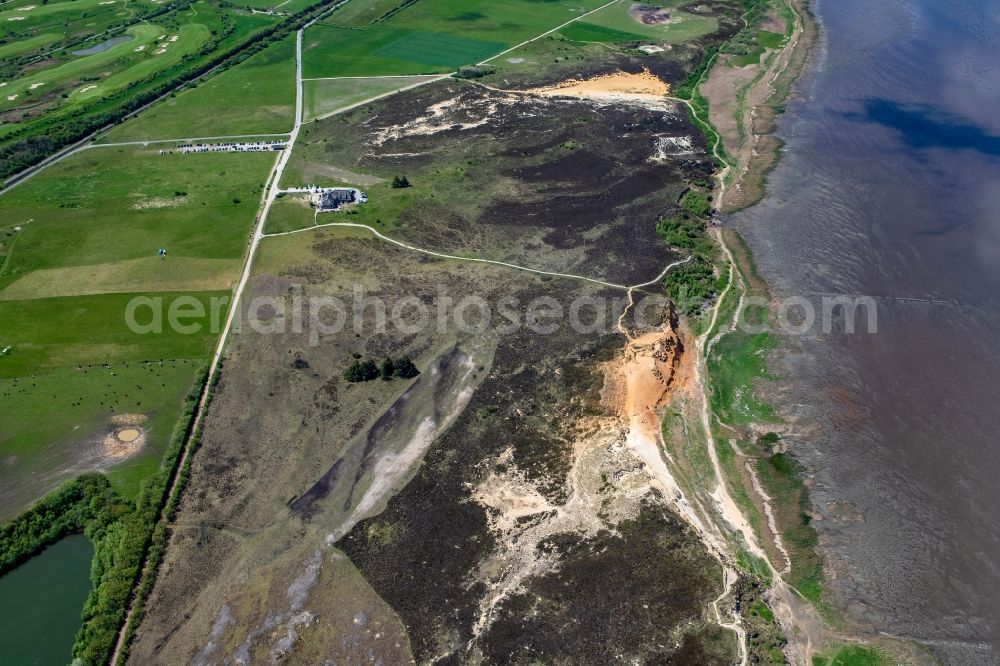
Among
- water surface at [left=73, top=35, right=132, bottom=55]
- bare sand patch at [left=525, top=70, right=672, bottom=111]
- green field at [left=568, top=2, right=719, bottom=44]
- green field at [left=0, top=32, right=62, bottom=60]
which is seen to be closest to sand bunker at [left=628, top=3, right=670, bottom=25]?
green field at [left=568, top=2, right=719, bottom=44]

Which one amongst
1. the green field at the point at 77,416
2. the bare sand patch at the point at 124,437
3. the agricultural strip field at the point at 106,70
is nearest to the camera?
the green field at the point at 77,416

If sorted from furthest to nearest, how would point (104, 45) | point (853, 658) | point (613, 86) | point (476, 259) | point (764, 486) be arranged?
point (104, 45)
point (613, 86)
point (476, 259)
point (764, 486)
point (853, 658)

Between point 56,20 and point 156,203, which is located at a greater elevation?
point 56,20

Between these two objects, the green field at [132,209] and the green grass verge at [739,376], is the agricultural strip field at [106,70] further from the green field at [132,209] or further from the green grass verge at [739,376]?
the green grass verge at [739,376]

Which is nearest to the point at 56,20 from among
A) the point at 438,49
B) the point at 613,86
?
the point at 438,49

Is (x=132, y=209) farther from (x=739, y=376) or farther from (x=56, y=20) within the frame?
(x=56, y=20)

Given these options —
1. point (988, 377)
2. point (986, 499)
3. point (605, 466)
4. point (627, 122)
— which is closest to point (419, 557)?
point (605, 466)

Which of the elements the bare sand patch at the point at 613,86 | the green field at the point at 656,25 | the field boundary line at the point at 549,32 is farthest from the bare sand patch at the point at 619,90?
the green field at the point at 656,25
